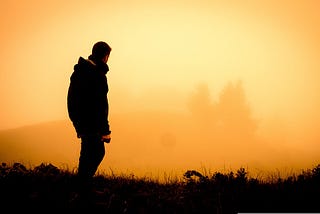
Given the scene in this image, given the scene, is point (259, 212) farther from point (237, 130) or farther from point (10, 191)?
point (237, 130)

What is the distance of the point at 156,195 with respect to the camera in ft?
20.4

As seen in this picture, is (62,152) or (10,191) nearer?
(10,191)

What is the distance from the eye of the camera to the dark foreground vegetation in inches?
203

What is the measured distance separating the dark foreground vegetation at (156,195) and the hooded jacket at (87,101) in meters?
1.16

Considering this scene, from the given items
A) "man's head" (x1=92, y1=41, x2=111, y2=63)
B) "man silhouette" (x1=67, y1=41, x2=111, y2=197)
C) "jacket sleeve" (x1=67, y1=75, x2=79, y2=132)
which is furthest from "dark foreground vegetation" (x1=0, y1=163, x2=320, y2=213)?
"man's head" (x1=92, y1=41, x2=111, y2=63)

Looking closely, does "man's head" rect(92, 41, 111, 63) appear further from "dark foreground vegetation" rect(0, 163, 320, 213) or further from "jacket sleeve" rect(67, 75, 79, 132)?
"dark foreground vegetation" rect(0, 163, 320, 213)

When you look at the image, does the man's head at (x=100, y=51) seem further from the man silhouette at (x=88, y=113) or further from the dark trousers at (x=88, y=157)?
the dark trousers at (x=88, y=157)

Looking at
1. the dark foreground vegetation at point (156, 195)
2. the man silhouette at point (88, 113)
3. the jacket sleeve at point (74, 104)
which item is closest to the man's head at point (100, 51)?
the man silhouette at point (88, 113)

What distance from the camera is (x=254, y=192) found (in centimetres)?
608

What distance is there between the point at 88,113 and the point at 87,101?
225 mm

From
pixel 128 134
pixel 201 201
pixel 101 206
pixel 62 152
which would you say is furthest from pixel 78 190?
pixel 128 134

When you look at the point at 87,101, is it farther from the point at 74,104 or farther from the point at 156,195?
the point at 156,195

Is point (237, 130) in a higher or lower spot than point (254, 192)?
higher

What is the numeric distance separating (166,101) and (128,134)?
10920 centimetres
